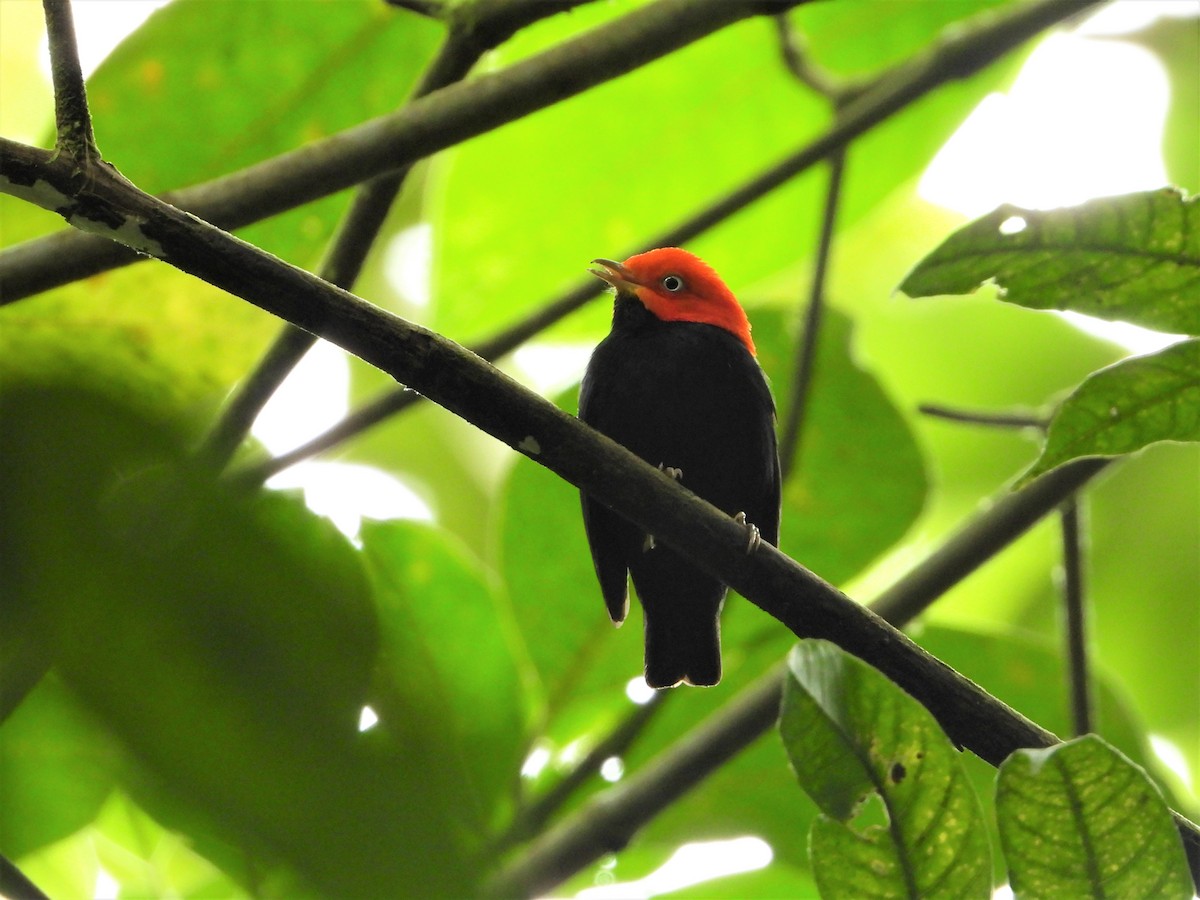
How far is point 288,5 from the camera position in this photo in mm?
3662

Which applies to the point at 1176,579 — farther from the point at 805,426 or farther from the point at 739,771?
the point at 739,771

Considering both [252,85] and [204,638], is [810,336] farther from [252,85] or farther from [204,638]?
[204,638]

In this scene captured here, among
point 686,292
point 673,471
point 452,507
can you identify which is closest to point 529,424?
point 673,471

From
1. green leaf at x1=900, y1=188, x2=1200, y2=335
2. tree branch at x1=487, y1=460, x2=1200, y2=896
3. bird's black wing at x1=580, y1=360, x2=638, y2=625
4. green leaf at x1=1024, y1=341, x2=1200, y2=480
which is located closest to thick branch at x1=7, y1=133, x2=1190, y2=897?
green leaf at x1=1024, y1=341, x2=1200, y2=480

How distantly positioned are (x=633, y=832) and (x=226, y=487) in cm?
283

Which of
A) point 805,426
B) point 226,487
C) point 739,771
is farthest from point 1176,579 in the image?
point 226,487

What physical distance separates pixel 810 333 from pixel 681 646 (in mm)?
989

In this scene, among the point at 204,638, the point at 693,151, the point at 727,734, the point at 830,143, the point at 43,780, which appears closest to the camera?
the point at 204,638

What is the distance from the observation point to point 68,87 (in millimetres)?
1951

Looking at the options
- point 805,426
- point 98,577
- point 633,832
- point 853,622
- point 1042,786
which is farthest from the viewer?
point 805,426

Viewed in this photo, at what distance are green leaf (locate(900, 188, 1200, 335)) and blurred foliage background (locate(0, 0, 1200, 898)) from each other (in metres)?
1.03

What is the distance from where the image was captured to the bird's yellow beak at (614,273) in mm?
4445

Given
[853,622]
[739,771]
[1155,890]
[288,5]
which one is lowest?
[1155,890]

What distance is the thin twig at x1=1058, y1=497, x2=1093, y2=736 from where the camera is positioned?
3281 millimetres
